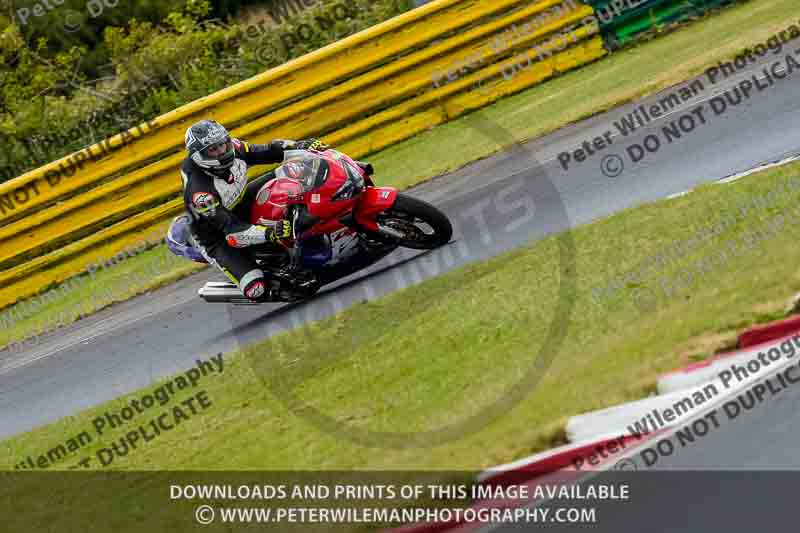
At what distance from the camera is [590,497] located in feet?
17.0

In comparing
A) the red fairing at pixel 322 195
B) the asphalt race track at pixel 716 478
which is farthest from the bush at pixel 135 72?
the asphalt race track at pixel 716 478

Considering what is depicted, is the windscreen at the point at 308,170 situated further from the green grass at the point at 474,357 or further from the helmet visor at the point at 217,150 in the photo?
the green grass at the point at 474,357

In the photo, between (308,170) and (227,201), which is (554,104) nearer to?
(308,170)

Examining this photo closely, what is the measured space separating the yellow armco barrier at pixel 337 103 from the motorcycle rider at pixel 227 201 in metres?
4.64

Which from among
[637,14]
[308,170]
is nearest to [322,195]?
[308,170]

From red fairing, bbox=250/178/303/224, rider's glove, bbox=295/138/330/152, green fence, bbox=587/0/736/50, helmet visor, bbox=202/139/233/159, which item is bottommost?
red fairing, bbox=250/178/303/224

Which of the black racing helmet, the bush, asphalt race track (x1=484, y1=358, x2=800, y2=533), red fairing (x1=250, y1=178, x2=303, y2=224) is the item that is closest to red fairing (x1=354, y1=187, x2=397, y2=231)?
red fairing (x1=250, y1=178, x2=303, y2=224)

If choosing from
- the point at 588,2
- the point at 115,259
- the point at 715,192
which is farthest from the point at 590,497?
the point at 588,2

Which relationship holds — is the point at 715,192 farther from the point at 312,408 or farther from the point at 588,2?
the point at 588,2

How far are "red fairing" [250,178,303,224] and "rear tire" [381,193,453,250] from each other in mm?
890

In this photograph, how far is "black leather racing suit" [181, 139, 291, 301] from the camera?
366 inches

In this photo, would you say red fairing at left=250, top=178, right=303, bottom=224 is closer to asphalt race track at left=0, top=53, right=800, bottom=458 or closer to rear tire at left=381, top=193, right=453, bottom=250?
rear tire at left=381, top=193, right=453, bottom=250

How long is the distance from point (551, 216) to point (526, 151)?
9.04 feet

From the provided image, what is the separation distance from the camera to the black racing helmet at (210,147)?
907 cm
